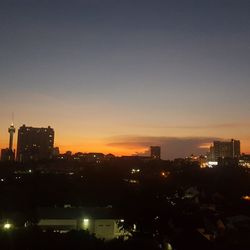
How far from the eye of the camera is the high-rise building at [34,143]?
190 metres

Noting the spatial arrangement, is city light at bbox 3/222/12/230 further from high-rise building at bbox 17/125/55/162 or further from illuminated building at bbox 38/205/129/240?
high-rise building at bbox 17/125/55/162

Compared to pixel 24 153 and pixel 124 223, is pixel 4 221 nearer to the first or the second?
pixel 124 223

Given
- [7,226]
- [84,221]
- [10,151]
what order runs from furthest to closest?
[10,151]
[84,221]
[7,226]

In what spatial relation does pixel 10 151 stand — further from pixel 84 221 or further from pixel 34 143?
pixel 84 221

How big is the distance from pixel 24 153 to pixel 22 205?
16454cm

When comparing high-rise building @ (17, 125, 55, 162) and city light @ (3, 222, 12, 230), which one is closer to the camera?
city light @ (3, 222, 12, 230)

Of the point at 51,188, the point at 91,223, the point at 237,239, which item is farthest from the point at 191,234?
the point at 51,188

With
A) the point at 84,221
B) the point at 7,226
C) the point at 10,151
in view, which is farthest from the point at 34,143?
the point at 7,226

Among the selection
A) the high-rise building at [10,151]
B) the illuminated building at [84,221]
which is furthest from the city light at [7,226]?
the high-rise building at [10,151]

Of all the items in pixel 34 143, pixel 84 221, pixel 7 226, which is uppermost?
pixel 34 143

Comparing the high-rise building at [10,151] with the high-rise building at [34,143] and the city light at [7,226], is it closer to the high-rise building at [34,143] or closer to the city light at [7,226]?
the high-rise building at [34,143]

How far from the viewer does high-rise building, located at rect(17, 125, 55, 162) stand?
190250 mm

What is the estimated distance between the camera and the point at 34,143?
636 feet

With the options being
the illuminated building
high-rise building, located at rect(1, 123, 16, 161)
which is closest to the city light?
the illuminated building
